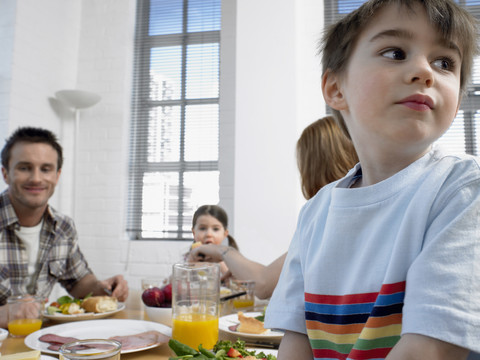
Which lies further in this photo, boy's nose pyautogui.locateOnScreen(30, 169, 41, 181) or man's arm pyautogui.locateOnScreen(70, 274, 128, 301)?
boy's nose pyautogui.locateOnScreen(30, 169, 41, 181)

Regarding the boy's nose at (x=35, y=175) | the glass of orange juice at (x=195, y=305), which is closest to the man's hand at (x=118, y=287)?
the boy's nose at (x=35, y=175)

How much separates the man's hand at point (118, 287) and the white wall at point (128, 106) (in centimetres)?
131

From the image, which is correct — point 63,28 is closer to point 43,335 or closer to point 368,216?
point 43,335

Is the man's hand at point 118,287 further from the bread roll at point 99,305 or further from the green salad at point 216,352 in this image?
the green salad at point 216,352

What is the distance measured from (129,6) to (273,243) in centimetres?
273

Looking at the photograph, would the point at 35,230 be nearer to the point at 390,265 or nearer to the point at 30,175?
the point at 30,175

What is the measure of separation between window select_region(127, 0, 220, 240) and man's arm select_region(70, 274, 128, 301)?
6.14ft

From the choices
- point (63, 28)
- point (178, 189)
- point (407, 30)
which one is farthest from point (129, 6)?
point (407, 30)

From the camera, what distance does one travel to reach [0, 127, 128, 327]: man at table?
1.87 m

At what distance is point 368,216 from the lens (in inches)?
22.6

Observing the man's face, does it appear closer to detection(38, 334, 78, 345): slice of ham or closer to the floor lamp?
detection(38, 334, 78, 345): slice of ham

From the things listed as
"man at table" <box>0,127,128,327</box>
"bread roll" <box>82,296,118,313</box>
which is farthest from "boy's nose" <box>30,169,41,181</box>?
"bread roll" <box>82,296,118,313</box>

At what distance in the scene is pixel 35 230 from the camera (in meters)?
1.99

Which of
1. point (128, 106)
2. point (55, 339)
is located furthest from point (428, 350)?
point (128, 106)
